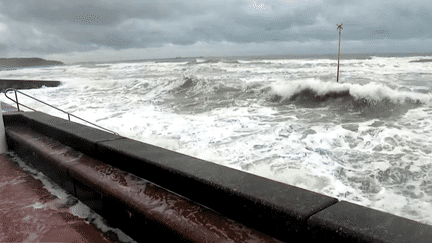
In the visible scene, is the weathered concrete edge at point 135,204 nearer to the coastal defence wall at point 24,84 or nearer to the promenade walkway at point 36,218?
the promenade walkway at point 36,218

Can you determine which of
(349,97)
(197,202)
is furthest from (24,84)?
(197,202)

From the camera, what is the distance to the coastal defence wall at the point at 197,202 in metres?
1.43

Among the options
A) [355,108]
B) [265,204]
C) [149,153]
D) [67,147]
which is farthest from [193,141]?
[355,108]

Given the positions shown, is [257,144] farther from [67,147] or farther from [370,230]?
[370,230]

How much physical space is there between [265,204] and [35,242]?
1604mm

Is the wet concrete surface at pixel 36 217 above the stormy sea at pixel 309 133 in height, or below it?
above

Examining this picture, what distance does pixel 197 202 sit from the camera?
6.72 feet

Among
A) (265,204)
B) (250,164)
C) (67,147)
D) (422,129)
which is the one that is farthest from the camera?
(422,129)

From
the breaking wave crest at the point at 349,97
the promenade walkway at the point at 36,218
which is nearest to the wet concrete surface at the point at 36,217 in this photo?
the promenade walkway at the point at 36,218

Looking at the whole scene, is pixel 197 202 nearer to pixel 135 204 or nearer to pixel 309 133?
pixel 135 204

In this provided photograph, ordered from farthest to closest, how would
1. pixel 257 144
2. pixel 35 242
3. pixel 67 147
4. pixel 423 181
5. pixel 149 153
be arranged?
pixel 257 144
pixel 423 181
pixel 67 147
pixel 149 153
pixel 35 242

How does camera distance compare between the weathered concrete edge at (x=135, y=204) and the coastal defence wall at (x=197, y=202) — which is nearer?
the coastal defence wall at (x=197, y=202)

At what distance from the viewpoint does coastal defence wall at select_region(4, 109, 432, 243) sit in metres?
1.43

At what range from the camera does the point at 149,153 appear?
2547mm
